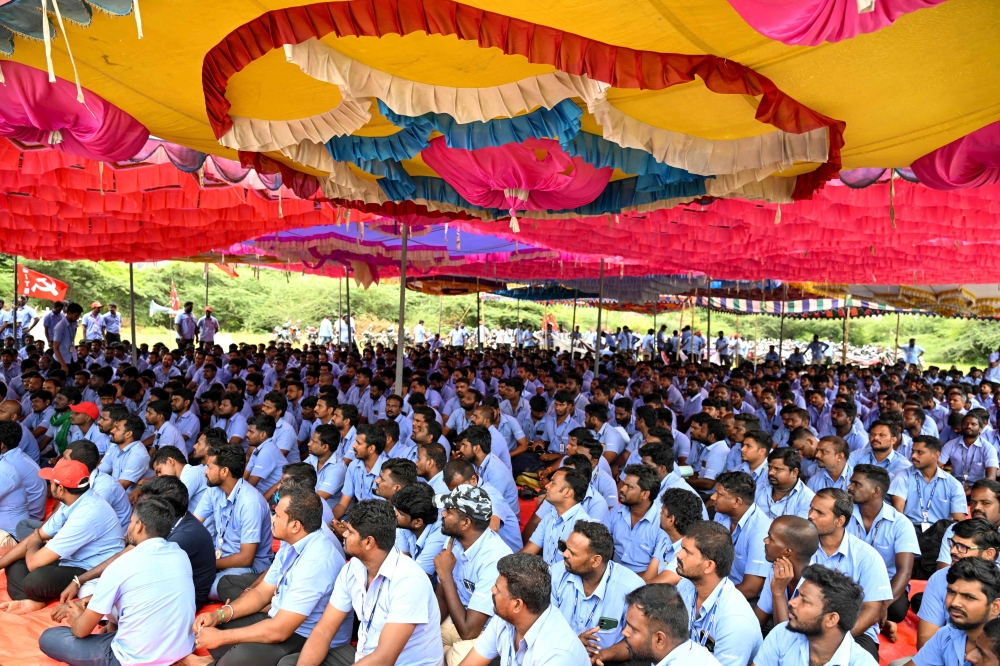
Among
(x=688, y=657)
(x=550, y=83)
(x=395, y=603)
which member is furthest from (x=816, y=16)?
(x=395, y=603)

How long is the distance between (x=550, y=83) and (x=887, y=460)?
406cm

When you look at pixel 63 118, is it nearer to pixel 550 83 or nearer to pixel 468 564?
pixel 550 83

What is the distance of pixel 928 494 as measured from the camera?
5.08m

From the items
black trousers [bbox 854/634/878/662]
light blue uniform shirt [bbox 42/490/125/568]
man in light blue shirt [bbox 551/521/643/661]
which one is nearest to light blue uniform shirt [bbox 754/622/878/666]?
man in light blue shirt [bbox 551/521/643/661]

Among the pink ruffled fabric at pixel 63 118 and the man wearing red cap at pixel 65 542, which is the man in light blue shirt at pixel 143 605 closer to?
the man wearing red cap at pixel 65 542

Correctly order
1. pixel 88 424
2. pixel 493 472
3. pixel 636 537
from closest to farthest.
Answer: pixel 636 537 → pixel 493 472 → pixel 88 424

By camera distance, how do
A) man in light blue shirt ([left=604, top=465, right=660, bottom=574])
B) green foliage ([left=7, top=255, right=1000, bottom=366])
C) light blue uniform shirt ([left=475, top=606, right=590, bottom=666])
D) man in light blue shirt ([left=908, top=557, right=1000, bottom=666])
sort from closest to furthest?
light blue uniform shirt ([left=475, top=606, right=590, bottom=666]), man in light blue shirt ([left=908, top=557, right=1000, bottom=666]), man in light blue shirt ([left=604, top=465, right=660, bottom=574]), green foliage ([left=7, top=255, right=1000, bottom=366])

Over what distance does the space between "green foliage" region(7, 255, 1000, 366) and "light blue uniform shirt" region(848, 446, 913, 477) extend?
23.2 metres

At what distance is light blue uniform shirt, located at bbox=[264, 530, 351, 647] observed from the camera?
3.23 metres

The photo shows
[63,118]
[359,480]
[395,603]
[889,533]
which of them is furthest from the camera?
[359,480]

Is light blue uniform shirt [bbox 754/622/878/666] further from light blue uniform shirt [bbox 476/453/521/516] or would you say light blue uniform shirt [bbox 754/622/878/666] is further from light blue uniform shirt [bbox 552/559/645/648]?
light blue uniform shirt [bbox 476/453/521/516]

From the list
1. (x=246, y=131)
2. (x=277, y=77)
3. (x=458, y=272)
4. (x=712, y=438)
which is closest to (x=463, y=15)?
(x=277, y=77)

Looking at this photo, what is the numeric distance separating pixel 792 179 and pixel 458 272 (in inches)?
443

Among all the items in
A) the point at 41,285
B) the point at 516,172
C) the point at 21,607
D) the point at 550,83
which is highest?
the point at 550,83
